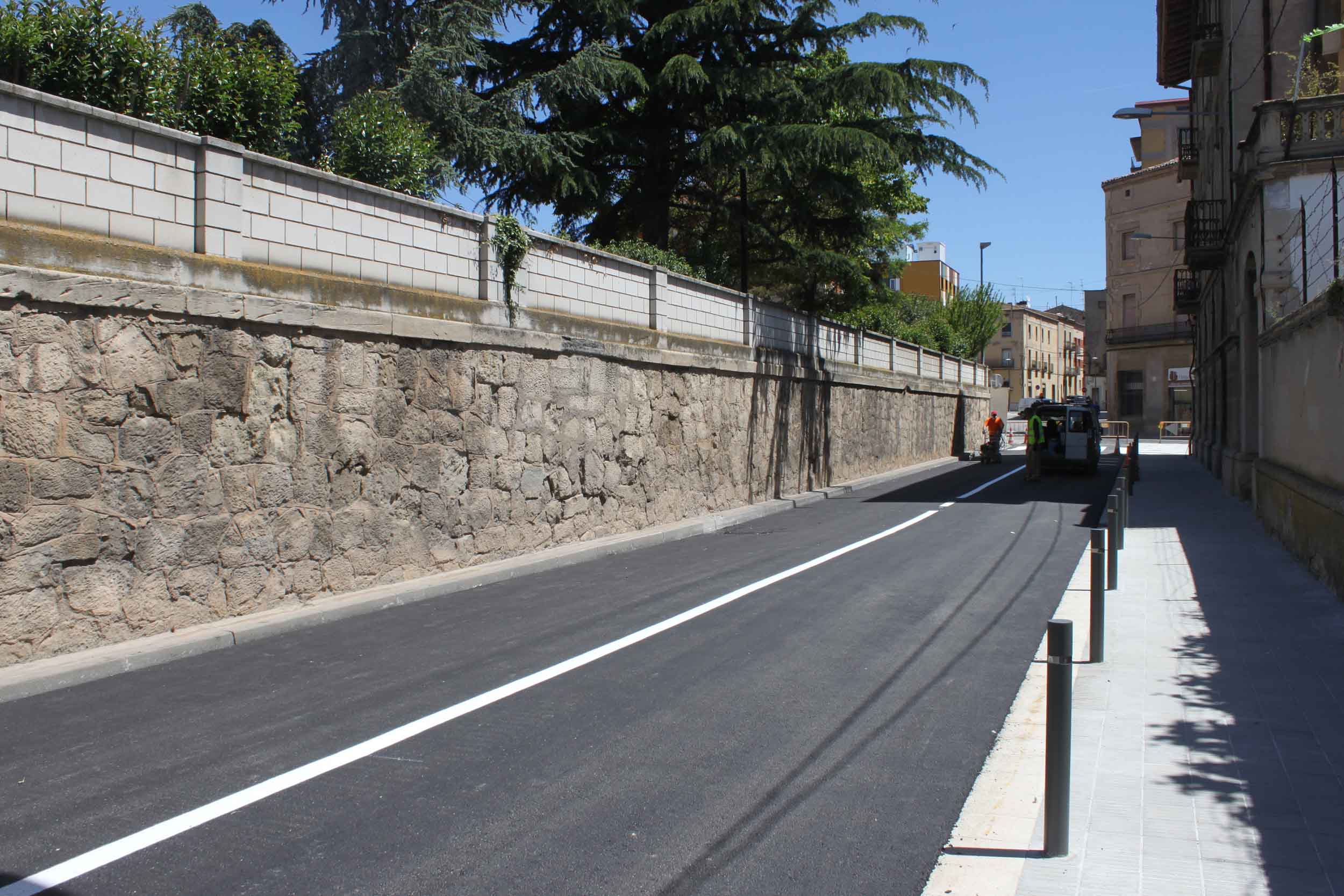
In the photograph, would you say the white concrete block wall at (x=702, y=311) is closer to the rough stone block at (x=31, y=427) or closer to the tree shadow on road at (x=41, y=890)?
the rough stone block at (x=31, y=427)

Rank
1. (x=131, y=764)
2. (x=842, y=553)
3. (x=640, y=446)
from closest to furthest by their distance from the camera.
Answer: (x=131, y=764) < (x=842, y=553) < (x=640, y=446)

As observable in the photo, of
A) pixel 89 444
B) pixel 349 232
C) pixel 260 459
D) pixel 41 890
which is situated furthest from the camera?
pixel 349 232

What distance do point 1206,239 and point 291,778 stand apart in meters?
25.8

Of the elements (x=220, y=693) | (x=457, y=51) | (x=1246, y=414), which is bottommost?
(x=220, y=693)

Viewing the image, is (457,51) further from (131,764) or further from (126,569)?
(131,764)

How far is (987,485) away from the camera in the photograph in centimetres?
2533

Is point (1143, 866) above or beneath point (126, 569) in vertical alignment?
beneath

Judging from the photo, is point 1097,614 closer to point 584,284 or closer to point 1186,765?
point 1186,765

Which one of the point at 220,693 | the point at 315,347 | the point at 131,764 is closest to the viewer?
the point at 131,764

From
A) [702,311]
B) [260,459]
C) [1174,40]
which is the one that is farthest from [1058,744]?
[1174,40]

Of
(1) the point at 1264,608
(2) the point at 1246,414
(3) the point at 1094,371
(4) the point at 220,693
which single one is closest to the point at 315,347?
(4) the point at 220,693

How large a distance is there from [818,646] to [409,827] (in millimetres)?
4001

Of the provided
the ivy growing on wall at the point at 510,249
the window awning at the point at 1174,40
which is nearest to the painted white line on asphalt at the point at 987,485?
the ivy growing on wall at the point at 510,249

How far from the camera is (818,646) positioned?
25.1 ft
